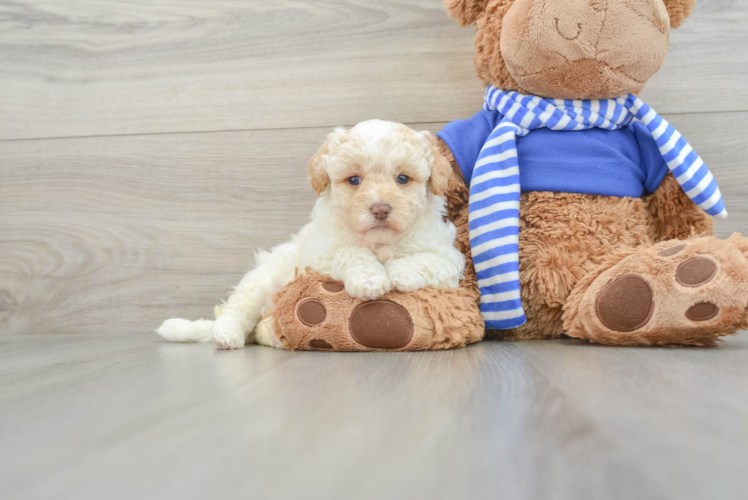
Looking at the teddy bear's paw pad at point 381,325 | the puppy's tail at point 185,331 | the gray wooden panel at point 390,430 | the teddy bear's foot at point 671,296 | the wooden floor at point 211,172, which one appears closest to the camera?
the gray wooden panel at point 390,430

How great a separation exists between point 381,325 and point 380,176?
259 millimetres

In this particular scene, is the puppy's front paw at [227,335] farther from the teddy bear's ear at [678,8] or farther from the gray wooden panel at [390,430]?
the teddy bear's ear at [678,8]

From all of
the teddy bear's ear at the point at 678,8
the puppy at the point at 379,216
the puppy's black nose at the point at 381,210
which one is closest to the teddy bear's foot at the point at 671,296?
the puppy at the point at 379,216

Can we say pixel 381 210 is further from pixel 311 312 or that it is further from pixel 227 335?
pixel 227 335

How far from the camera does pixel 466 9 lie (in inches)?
44.4

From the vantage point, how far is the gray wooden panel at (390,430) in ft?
1.13

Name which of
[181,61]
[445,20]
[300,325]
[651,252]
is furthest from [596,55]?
[181,61]

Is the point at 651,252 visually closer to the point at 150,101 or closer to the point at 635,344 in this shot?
the point at 635,344

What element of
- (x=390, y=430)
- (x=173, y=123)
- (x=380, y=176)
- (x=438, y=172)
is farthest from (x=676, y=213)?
(x=173, y=123)

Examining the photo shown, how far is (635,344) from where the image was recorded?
0.88 metres

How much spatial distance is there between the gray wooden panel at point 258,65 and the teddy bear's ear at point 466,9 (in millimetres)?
202

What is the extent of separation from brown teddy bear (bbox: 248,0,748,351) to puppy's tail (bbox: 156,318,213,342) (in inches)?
7.0

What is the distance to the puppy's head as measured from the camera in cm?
93

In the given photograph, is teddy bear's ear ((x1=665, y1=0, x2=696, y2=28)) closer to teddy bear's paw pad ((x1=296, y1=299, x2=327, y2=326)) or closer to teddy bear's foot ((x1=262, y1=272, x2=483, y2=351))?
teddy bear's foot ((x1=262, y1=272, x2=483, y2=351))
